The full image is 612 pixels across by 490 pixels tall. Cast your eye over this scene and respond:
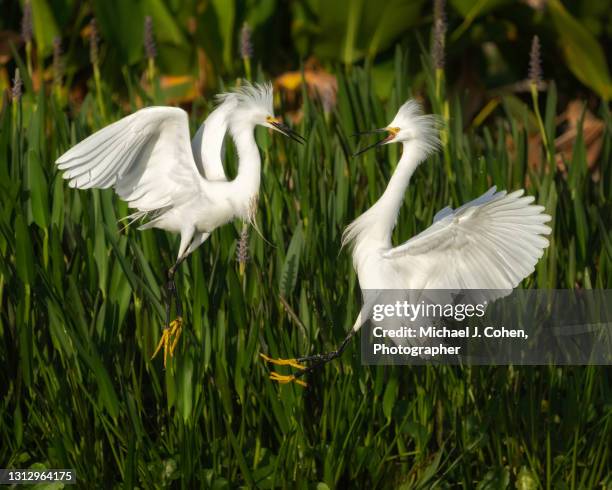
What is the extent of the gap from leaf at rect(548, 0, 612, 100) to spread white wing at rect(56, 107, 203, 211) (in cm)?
304

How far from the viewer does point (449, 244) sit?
1431 millimetres

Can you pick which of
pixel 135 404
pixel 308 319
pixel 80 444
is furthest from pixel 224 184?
pixel 80 444

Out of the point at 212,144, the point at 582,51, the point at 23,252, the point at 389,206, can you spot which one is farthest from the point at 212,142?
the point at 582,51

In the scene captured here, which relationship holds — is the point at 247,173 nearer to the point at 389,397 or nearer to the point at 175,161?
the point at 175,161

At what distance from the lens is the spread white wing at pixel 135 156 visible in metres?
1.49

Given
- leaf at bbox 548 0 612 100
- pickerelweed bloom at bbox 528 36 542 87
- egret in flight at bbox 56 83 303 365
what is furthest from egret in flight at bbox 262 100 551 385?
leaf at bbox 548 0 612 100

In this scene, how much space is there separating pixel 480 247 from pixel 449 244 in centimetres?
4

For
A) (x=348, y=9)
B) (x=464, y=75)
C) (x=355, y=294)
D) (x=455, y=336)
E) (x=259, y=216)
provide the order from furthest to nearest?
1. (x=464, y=75)
2. (x=348, y=9)
3. (x=259, y=216)
4. (x=355, y=294)
5. (x=455, y=336)

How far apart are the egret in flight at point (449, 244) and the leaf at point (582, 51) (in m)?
2.95

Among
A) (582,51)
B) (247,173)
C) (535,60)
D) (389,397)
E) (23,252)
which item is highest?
(582,51)

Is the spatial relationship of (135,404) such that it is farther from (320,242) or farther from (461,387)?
(461,387)

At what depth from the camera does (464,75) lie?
15.6 ft

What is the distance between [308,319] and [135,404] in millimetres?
355

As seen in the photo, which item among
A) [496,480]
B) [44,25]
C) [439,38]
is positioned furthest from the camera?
[44,25]
